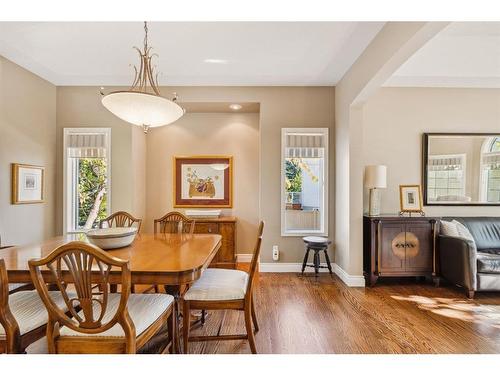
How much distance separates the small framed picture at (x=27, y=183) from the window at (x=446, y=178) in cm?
528

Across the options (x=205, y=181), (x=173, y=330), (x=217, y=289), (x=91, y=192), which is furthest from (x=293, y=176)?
(x=91, y=192)

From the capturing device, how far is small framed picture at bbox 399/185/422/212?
3.79 metres

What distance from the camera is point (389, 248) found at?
3.54 metres

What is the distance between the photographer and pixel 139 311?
1682 millimetres

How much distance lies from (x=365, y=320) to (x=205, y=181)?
9.93 ft

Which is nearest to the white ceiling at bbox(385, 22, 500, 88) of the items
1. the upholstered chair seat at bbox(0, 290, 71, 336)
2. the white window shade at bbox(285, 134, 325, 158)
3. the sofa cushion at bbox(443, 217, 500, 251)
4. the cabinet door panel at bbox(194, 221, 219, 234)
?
the white window shade at bbox(285, 134, 325, 158)

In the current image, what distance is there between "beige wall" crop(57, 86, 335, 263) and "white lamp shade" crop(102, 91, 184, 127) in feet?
5.89

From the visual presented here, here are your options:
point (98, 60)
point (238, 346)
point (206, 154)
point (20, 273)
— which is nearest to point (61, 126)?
point (98, 60)

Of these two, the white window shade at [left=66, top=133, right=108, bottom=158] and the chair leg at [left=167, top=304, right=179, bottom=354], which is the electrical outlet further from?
the white window shade at [left=66, top=133, right=108, bottom=158]

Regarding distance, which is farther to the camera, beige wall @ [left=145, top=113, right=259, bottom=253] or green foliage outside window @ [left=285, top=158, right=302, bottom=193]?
beige wall @ [left=145, top=113, right=259, bottom=253]

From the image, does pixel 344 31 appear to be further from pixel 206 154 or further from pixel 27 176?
pixel 27 176

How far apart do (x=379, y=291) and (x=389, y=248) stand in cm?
53

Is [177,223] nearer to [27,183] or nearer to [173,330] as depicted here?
[173,330]

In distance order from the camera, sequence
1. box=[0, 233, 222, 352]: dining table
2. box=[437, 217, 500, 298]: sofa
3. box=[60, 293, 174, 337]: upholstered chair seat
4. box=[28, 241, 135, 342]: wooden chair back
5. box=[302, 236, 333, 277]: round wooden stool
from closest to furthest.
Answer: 1. box=[28, 241, 135, 342]: wooden chair back
2. box=[60, 293, 174, 337]: upholstered chair seat
3. box=[0, 233, 222, 352]: dining table
4. box=[437, 217, 500, 298]: sofa
5. box=[302, 236, 333, 277]: round wooden stool
